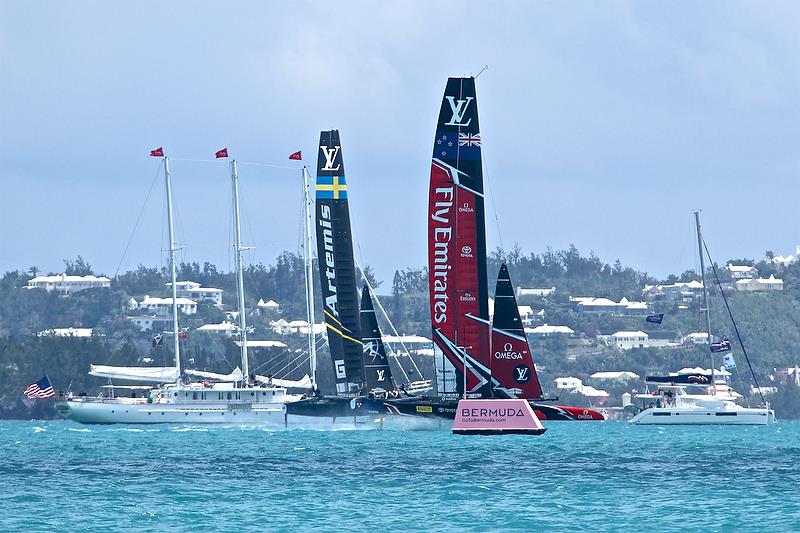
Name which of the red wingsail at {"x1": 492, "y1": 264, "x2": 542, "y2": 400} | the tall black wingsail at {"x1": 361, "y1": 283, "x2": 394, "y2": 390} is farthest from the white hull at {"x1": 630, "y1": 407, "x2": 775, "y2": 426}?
the red wingsail at {"x1": 492, "y1": 264, "x2": 542, "y2": 400}

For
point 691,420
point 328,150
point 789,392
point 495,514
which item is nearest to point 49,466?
point 495,514

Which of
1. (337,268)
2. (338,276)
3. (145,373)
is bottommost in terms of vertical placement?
(145,373)

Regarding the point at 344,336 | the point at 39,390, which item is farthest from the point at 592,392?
the point at 344,336

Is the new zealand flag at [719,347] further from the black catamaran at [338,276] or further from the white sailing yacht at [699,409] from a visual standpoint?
the black catamaran at [338,276]

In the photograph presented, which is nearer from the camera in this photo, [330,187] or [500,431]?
[500,431]

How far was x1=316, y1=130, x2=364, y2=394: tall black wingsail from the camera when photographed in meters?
85.6

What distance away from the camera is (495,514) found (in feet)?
132

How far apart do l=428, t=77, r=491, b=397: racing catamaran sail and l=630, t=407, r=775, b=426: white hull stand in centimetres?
3927

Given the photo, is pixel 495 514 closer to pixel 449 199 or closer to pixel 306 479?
pixel 306 479

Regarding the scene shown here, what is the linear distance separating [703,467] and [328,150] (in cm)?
3620

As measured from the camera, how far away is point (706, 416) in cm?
10444

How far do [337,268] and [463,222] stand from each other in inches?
782

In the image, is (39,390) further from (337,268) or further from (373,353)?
(373,353)

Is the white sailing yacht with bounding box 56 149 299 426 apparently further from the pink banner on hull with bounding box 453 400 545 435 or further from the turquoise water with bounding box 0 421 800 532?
the pink banner on hull with bounding box 453 400 545 435
